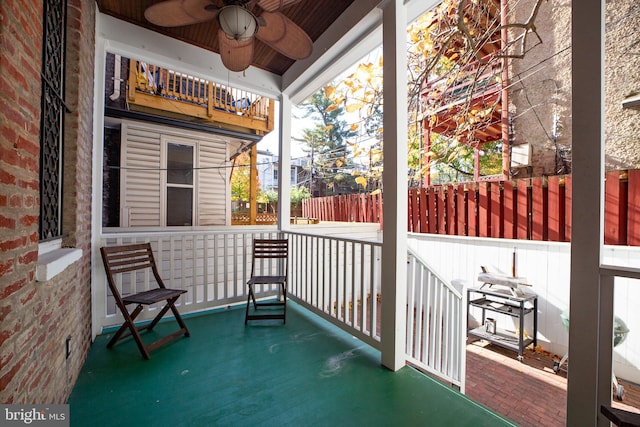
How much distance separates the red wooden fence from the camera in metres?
2.89

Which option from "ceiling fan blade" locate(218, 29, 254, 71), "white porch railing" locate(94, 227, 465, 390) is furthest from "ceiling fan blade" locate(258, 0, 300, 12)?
"white porch railing" locate(94, 227, 465, 390)

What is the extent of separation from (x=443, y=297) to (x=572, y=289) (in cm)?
A: 149

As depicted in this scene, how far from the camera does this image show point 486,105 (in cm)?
518

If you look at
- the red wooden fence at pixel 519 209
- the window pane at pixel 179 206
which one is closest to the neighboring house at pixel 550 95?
the red wooden fence at pixel 519 209

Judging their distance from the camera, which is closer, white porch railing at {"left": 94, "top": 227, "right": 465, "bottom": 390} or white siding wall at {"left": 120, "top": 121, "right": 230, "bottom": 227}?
white porch railing at {"left": 94, "top": 227, "right": 465, "bottom": 390}

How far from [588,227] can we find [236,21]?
8.07 feet

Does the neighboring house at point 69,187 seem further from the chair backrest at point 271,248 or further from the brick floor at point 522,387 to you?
the chair backrest at point 271,248

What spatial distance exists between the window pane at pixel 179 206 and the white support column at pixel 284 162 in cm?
233

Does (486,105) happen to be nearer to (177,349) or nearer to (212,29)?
(212,29)

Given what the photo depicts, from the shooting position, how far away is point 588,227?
1.25 m

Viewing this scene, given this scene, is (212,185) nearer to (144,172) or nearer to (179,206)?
(179,206)

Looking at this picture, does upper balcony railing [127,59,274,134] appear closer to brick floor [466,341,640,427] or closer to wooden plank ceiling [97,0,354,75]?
wooden plank ceiling [97,0,354,75]

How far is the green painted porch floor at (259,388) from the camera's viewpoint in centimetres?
164

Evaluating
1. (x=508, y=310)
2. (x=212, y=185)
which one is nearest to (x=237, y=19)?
(x=212, y=185)
